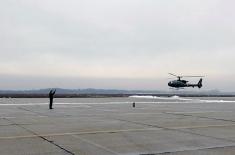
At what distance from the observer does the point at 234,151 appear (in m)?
11.3

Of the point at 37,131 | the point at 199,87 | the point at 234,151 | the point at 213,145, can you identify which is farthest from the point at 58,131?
the point at 199,87

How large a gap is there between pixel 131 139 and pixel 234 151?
3928 millimetres

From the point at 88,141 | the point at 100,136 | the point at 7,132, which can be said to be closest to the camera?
the point at 88,141

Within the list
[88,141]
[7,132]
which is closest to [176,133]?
[88,141]

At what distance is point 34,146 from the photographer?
1203 centimetres

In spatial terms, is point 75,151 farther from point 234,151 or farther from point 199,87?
point 199,87

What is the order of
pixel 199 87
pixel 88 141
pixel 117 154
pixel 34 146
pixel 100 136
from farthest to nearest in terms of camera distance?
pixel 199 87 → pixel 100 136 → pixel 88 141 → pixel 34 146 → pixel 117 154

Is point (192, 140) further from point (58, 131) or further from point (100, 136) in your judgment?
point (58, 131)

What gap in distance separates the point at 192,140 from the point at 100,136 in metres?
3.59

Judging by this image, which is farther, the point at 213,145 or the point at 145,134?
the point at 145,134

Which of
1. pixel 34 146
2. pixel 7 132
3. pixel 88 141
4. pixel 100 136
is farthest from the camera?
pixel 7 132

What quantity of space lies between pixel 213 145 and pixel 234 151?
129 centimetres

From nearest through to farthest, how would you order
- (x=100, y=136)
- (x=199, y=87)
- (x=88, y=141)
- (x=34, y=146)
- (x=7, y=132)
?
(x=34, y=146)
(x=88, y=141)
(x=100, y=136)
(x=7, y=132)
(x=199, y=87)

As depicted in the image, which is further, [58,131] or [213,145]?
[58,131]
